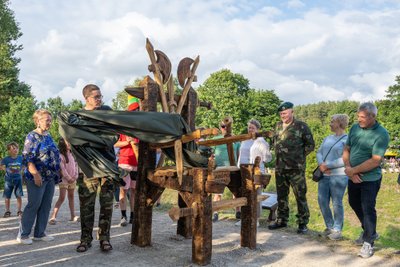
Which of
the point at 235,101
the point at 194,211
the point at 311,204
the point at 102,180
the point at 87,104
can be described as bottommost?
the point at 311,204

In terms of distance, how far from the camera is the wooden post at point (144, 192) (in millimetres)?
4672

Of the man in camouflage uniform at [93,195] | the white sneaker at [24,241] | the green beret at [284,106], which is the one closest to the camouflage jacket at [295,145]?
the green beret at [284,106]

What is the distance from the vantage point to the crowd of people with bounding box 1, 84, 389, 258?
4469mm

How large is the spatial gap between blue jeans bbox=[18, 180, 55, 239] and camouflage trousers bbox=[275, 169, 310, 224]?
10.7 feet

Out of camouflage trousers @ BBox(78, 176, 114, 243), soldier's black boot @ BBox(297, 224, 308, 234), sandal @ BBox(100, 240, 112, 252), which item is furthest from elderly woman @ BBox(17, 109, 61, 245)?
soldier's black boot @ BBox(297, 224, 308, 234)

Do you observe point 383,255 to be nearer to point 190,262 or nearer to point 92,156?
point 190,262

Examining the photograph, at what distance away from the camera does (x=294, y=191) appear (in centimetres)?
564

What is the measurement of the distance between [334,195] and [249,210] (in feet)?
4.86

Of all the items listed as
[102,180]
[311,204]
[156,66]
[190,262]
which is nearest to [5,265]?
[102,180]

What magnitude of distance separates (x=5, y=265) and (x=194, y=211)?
80.3 inches

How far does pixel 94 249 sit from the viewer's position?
15.0 ft

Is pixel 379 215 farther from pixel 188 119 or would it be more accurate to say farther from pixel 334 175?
pixel 188 119

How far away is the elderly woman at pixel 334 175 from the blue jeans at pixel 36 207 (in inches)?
149

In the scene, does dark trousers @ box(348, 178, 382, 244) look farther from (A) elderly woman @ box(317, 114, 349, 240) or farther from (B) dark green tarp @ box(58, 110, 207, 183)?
(B) dark green tarp @ box(58, 110, 207, 183)
